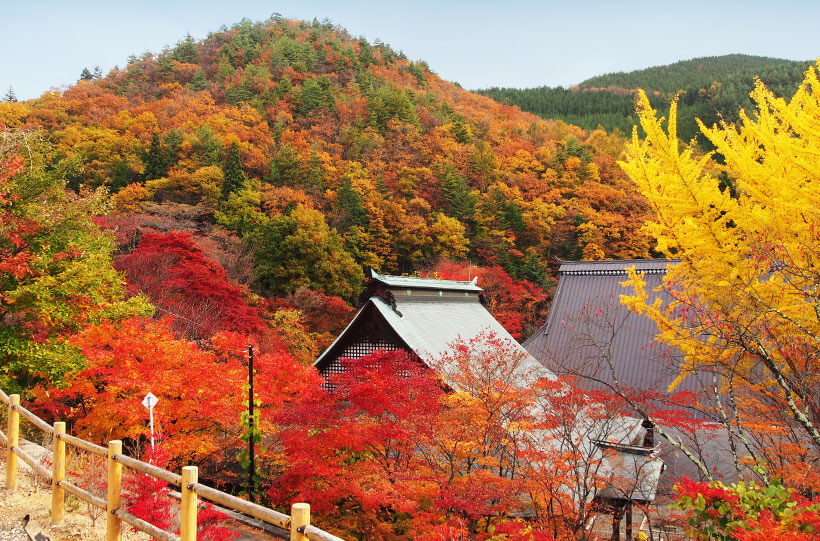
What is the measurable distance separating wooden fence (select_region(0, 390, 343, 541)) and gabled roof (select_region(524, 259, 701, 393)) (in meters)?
12.4

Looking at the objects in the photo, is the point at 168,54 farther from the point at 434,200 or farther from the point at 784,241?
the point at 784,241

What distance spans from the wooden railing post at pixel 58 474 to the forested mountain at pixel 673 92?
153ft

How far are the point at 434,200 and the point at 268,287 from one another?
1238cm

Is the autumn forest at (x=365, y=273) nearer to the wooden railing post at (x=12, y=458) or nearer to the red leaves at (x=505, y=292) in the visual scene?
the red leaves at (x=505, y=292)

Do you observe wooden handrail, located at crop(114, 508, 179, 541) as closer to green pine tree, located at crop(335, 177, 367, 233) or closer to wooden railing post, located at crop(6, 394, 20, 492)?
wooden railing post, located at crop(6, 394, 20, 492)

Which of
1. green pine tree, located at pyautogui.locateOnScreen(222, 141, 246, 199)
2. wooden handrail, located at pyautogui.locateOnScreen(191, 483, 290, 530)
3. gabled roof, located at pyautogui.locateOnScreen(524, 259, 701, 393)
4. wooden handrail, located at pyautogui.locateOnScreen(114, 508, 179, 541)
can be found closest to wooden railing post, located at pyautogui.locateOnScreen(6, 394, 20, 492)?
wooden handrail, located at pyautogui.locateOnScreen(114, 508, 179, 541)

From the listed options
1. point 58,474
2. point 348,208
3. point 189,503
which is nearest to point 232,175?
point 348,208

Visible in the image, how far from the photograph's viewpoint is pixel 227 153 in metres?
32.4

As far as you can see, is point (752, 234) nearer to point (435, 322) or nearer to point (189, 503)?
point (189, 503)

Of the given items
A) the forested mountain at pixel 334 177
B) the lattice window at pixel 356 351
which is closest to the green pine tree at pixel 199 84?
the forested mountain at pixel 334 177

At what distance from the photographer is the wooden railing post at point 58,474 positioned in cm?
452

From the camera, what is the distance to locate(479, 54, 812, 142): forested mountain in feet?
168

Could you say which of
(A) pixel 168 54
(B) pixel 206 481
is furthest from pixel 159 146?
(A) pixel 168 54

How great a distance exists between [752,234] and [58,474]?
7607 millimetres
